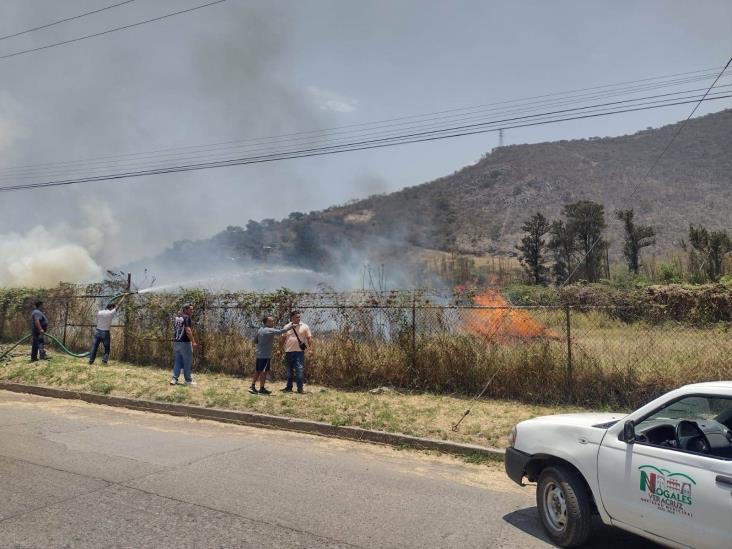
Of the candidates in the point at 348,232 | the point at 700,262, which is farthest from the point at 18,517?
the point at 348,232

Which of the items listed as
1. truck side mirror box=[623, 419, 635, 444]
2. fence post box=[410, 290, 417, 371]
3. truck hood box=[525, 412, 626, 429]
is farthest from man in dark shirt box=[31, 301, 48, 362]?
truck side mirror box=[623, 419, 635, 444]

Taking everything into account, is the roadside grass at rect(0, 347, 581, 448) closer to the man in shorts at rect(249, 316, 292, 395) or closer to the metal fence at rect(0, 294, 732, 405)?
the man in shorts at rect(249, 316, 292, 395)

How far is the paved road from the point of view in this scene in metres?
4.34

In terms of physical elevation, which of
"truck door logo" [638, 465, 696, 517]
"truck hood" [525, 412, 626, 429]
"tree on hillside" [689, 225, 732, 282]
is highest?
"tree on hillside" [689, 225, 732, 282]

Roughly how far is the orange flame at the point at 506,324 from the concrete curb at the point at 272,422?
10.5 ft

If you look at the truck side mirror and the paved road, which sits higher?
the truck side mirror

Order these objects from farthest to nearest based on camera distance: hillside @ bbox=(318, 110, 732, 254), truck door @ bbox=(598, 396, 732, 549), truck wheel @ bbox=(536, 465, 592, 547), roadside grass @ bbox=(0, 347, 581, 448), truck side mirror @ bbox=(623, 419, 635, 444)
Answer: hillside @ bbox=(318, 110, 732, 254)
roadside grass @ bbox=(0, 347, 581, 448)
truck wheel @ bbox=(536, 465, 592, 547)
truck side mirror @ bbox=(623, 419, 635, 444)
truck door @ bbox=(598, 396, 732, 549)

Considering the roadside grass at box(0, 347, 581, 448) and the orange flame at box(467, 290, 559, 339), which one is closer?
the roadside grass at box(0, 347, 581, 448)

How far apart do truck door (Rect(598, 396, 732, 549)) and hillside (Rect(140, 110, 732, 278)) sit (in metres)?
48.6

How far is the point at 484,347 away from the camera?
10156mm

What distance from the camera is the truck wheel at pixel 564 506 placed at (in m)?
4.15

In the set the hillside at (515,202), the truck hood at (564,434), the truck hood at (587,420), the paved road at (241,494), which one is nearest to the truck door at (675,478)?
the truck hood at (564,434)

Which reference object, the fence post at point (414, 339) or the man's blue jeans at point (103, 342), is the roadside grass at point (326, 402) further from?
the fence post at point (414, 339)

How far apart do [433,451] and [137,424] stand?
4.69m
